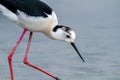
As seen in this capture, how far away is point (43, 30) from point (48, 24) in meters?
0.20

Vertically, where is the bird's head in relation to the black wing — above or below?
below

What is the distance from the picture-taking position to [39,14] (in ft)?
41.3

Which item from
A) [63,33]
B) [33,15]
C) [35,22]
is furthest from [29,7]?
[63,33]

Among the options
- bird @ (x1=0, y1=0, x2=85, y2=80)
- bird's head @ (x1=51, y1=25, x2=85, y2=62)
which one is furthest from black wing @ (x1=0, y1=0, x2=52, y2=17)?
bird's head @ (x1=51, y1=25, x2=85, y2=62)

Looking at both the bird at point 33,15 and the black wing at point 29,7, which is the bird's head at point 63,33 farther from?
the black wing at point 29,7

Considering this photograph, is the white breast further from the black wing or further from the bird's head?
the bird's head

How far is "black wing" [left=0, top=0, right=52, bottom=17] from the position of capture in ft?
41.5

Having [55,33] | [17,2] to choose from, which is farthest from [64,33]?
[17,2]

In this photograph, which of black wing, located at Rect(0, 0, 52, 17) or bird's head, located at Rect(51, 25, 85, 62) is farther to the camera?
bird's head, located at Rect(51, 25, 85, 62)

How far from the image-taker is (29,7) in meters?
12.7

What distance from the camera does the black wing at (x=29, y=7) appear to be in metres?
12.6

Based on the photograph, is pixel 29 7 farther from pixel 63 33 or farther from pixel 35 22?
pixel 63 33

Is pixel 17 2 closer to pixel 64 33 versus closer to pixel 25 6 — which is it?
pixel 25 6

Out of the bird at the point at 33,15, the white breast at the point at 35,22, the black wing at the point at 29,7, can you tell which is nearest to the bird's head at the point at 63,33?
the bird at the point at 33,15
